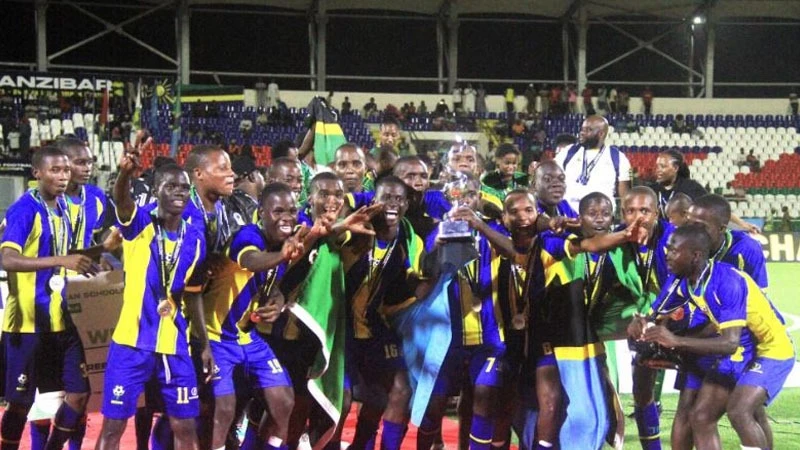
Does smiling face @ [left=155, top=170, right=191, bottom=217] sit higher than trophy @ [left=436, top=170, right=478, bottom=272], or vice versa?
smiling face @ [left=155, top=170, right=191, bottom=217]

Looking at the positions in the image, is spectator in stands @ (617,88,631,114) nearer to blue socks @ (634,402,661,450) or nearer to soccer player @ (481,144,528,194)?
soccer player @ (481,144,528,194)

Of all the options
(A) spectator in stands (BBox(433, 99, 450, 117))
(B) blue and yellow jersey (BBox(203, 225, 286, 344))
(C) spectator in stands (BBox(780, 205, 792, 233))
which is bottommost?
(C) spectator in stands (BBox(780, 205, 792, 233))

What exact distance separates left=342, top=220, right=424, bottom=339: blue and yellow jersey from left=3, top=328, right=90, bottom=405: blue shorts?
5.82 ft

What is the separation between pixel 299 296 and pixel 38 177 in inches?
71.1

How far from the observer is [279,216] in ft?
20.8

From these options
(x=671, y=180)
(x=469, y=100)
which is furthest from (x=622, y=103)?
(x=671, y=180)

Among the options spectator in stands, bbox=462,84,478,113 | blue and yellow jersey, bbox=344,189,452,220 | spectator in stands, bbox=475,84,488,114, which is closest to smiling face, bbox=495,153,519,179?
blue and yellow jersey, bbox=344,189,452,220

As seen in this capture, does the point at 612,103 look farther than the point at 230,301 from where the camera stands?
Yes

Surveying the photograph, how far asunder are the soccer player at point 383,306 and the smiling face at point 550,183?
0.90 meters

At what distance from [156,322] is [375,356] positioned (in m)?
1.68

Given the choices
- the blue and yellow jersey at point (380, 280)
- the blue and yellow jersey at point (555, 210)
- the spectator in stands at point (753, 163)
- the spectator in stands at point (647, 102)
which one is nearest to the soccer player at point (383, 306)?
the blue and yellow jersey at point (380, 280)

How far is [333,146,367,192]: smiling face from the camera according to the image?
8.01 meters

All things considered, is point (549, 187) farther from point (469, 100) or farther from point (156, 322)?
point (469, 100)

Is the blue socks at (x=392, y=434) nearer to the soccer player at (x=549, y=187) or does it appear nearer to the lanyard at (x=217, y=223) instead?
the lanyard at (x=217, y=223)
